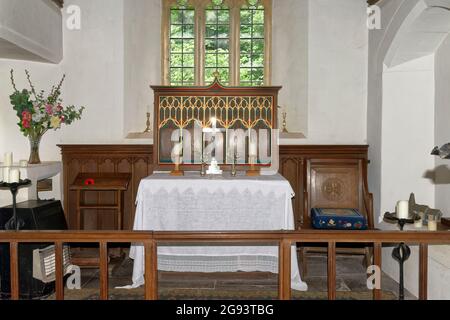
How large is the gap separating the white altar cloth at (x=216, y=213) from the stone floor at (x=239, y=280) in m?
0.14

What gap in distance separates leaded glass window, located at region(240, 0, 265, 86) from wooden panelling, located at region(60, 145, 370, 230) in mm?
1653

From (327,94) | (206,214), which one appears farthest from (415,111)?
(206,214)

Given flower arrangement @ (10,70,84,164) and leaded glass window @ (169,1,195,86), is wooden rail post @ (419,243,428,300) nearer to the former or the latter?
flower arrangement @ (10,70,84,164)

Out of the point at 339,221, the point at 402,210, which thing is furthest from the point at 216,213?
the point at 402,210

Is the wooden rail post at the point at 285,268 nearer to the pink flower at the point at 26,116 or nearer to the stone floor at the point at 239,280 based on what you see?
the stone floor at the point at 239,280

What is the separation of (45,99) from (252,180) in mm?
3189

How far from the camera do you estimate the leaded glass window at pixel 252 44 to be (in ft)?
23.7

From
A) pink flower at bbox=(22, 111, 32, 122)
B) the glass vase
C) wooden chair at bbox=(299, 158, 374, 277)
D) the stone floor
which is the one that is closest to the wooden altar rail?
the stone floor

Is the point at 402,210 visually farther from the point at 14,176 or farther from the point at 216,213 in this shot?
the point at 14,176

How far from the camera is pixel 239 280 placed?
179 inches

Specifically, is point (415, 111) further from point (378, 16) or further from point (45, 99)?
point (45, 99)

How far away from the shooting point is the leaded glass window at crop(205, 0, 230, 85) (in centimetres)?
728

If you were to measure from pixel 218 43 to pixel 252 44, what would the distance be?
0.54 metres
